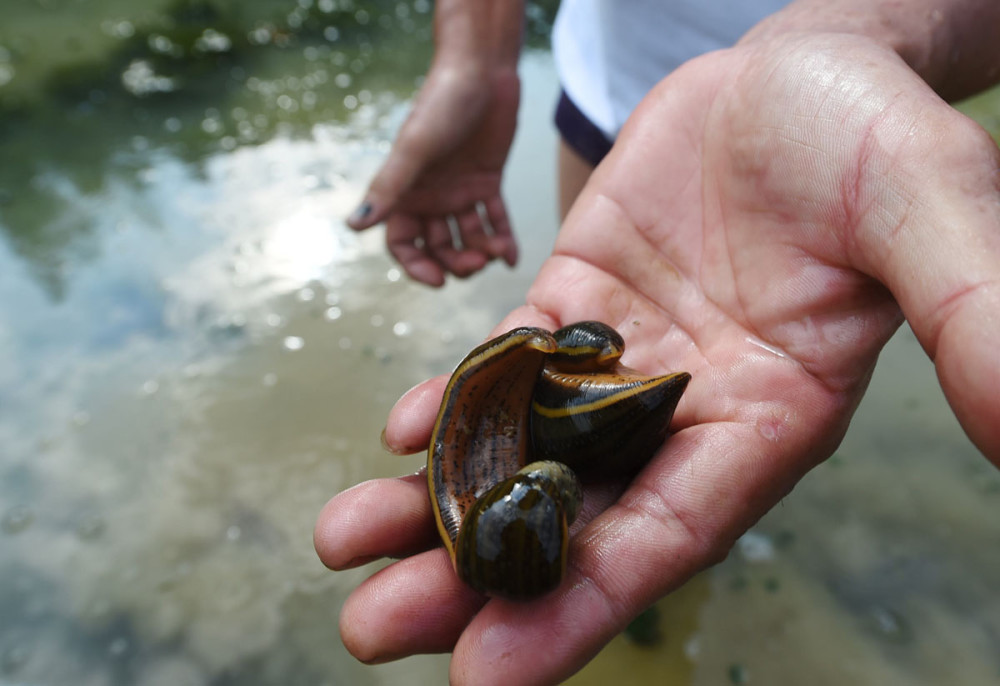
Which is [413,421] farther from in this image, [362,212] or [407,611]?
[362,212]

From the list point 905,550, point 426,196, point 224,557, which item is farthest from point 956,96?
point 224,557

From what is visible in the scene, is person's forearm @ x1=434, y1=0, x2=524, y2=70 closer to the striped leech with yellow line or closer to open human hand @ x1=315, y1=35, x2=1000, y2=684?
open human hand @ x1=315, y1=35, x2=1000, y2=684

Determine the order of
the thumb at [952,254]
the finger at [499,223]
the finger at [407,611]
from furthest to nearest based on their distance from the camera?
the finger at [499,223] < the finger at [407,611] < the thumb at [952,254]

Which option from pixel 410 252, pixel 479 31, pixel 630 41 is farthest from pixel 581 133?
pixel 410 252

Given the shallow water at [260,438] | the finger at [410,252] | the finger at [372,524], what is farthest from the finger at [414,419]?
the finger at [410,252]

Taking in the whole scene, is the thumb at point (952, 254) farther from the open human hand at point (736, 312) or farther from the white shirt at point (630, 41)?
the white shirt at point (630, 41)

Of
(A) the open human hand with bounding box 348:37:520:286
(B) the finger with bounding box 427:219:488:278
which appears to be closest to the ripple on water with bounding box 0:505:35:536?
(A) the open human hand with bounding box 348:37:520:286
